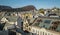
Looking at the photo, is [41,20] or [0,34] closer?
[0,34]

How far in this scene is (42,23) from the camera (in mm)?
23062

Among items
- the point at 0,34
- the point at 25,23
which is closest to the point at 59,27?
the point at 0,34

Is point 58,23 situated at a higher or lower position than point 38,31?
higher

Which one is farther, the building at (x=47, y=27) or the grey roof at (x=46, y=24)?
the grey roof at (x=46, y=24)

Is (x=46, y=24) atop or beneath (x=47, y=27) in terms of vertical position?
atop

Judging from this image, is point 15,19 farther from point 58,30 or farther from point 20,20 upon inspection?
point 58,30

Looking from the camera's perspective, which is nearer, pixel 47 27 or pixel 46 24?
pixel 47 27

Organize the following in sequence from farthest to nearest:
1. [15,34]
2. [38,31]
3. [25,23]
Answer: [25,23] → [38,31] → [15,34]

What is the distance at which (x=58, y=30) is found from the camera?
18750 millimetres

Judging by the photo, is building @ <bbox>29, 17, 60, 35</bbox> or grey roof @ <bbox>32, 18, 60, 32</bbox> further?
grey roof @ <bbox>32, 18, 60, 32</bbox>

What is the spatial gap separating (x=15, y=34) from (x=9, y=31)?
1050mm

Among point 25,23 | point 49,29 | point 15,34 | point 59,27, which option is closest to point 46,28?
point 49,29

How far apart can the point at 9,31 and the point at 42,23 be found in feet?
23.8

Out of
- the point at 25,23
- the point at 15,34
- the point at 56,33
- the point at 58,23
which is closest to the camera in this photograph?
the point at 15,34
